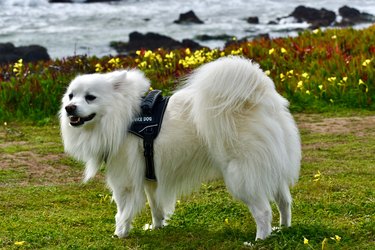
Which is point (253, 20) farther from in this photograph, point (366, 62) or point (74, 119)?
point (74, 119)

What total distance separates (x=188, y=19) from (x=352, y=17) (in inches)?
266

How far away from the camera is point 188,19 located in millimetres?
28859

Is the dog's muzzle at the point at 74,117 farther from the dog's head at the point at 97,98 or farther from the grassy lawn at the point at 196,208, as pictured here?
the grassy lawn at the point at 196,208

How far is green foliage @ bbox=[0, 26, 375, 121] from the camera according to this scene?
10508mm

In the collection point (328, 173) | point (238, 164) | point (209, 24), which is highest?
point (238, 164)

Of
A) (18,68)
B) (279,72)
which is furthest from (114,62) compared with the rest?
(279,72)

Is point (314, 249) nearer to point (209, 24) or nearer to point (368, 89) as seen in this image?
point (368, 89)

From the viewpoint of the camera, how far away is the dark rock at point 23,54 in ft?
67.0

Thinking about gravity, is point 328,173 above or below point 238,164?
below

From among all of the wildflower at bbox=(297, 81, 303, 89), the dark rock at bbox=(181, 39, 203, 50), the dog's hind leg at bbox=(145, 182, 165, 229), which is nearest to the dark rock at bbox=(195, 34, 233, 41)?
the dark rock at bbox=(181, 39, 203, 50)

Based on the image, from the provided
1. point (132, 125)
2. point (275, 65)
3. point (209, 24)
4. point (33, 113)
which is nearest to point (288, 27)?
point (209, 24)

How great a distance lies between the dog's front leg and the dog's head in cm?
61

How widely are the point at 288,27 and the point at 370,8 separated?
6498 mm

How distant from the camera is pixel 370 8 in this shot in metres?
31.6
